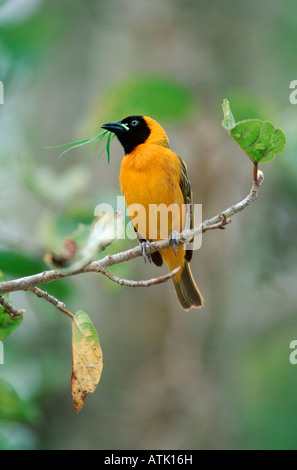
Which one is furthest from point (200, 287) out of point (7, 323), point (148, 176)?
point (7, 323)

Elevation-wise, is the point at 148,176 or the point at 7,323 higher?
the point at 148,176

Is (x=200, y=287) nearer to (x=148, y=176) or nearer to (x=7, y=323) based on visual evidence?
(x=148, y=176)

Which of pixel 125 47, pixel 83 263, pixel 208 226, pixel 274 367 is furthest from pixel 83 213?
pixel 274 367

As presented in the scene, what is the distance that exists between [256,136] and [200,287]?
9.97 ft

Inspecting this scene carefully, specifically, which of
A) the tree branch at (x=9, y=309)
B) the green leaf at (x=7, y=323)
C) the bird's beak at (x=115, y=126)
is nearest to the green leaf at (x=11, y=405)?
the green leaf at (x=7, y=323)

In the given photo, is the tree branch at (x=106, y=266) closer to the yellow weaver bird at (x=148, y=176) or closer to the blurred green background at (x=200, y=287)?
the yellow weaver bird at (x=148, y=176)

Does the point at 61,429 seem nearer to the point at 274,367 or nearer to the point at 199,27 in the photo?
the point at 274,367

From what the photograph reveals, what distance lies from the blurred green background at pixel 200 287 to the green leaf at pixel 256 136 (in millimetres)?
1757

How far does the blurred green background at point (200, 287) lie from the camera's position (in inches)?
165

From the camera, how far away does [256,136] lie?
1706 millimetres

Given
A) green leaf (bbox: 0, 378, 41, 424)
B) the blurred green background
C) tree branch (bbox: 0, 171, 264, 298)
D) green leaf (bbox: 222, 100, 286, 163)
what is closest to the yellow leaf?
tree branch (bbox: 0, 171, 264, 298)

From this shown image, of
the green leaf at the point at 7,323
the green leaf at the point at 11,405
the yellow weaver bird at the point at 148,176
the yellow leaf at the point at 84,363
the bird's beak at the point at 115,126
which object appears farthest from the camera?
the yellow weaver bird at the point at 148,176

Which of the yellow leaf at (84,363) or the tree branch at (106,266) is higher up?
the tree branch at (106,266)

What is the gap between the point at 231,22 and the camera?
5332 millimetres
